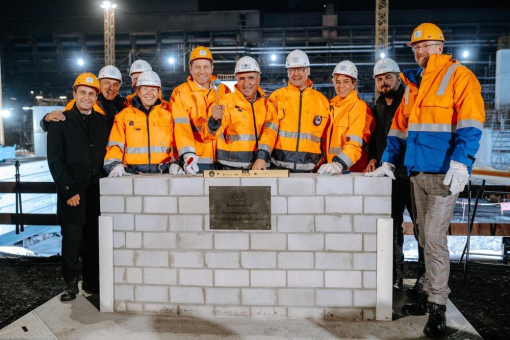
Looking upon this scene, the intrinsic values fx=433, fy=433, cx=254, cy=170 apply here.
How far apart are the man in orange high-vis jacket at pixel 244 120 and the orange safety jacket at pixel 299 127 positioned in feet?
0.42

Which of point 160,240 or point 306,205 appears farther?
point 160,240

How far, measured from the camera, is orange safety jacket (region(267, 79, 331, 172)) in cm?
457

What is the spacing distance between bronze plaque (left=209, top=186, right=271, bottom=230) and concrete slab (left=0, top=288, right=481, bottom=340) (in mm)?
838

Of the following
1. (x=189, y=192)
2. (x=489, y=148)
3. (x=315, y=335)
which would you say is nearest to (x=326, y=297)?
(x=315, y=335)

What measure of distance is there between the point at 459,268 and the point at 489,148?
71.1 ft

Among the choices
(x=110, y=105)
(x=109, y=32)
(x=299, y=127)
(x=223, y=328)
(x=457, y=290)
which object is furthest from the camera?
(x=109, y=32)

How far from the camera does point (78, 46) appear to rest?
105ft

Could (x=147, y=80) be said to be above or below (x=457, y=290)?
above

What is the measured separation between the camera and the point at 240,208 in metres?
3.81

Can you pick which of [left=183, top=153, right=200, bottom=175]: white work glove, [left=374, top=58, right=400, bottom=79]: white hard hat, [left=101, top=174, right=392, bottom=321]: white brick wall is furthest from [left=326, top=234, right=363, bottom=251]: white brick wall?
[left=374, top=58, right=400, bottom=79]: white hard hat

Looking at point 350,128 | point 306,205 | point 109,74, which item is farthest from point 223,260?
point 109,74

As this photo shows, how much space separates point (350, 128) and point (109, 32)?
2965cm

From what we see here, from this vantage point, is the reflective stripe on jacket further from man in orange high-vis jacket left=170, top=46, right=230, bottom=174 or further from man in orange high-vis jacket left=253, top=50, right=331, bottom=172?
man in orange high-vis jacket left=170, top=46, right=230, bottom=174

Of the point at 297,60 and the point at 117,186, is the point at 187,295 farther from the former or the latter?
the point at 297,60
